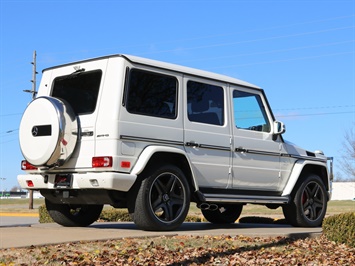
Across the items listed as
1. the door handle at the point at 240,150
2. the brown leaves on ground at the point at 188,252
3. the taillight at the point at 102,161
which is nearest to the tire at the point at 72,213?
the taillight at the point at 102,161

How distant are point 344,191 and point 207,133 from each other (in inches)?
3008

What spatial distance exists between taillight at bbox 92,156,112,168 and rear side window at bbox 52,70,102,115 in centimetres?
75

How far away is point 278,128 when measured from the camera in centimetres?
993

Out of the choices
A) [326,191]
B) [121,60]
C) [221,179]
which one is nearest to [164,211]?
[221,179]

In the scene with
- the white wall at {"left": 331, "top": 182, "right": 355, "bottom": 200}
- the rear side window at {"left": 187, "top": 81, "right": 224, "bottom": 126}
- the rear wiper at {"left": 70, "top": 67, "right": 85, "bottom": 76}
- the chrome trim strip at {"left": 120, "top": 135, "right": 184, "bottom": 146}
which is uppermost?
the rear wiper at {"left": 70, "top": 67, "right": 85, "bottom": 76}

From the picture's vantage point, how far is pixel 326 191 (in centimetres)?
1083

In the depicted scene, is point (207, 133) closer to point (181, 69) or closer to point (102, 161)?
point (181, 69)

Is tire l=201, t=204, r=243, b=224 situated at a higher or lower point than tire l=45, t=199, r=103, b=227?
lower

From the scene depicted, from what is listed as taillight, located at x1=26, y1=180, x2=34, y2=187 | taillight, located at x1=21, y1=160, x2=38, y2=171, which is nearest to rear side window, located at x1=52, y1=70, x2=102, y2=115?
taillight, located at x1=21, y1=160, x2=38, y2=171

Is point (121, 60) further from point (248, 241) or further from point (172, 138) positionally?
point (248, 241)

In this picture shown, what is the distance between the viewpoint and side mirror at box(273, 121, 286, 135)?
9914 millimetres

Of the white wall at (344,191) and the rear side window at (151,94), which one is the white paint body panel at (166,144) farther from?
the white wall at (344,191)

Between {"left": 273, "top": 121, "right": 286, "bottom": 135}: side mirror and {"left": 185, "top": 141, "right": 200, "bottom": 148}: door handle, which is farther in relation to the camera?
{"left": 273, "top": 121, "right": 286, "bottom": 135}: side mirror

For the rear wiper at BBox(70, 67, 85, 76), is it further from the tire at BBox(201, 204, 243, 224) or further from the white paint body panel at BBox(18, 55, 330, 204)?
the tire at BBox(201, 204, 243, 224)
